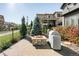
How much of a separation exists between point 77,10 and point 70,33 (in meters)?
2.39

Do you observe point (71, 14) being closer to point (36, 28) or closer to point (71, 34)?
point (36, 28)

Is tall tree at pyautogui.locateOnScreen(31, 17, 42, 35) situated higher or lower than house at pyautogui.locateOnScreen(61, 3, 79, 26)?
lower

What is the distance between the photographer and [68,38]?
9.70 m

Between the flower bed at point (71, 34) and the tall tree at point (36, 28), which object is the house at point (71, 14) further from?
the tall tree at point (36, 28)

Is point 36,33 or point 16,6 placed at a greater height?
point 16,6

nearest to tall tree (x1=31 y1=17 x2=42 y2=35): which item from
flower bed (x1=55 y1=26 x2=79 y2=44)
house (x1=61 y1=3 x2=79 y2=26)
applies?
flower bed (x1=55 y1=26 x2=79 y2=44)

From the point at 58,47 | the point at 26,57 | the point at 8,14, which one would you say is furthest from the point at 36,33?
the point at 26,57

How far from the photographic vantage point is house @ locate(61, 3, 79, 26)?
444 inches

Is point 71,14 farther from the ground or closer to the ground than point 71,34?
farther from the ground

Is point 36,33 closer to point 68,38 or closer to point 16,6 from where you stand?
point 68,38

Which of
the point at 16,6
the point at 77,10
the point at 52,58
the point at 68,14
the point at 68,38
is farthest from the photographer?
the point at 68,14

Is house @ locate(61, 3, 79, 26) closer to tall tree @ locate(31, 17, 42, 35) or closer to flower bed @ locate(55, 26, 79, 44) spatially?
flower bed @ locate(55, 26, 79, 44)

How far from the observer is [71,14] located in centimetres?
1251

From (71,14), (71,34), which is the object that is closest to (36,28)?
(71,14)
